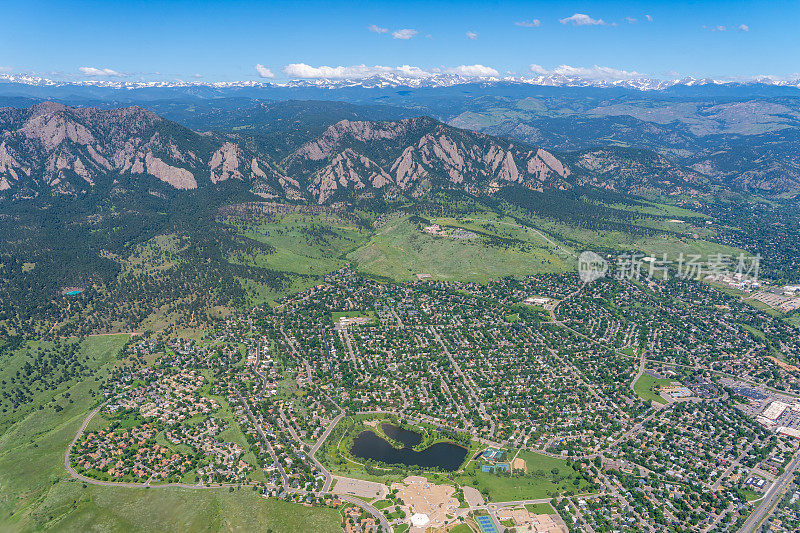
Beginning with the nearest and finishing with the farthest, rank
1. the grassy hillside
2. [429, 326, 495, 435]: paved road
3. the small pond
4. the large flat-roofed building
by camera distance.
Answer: the grassy hillside, the small pond, [429, 326, 495, 435]: paved road, the large flat-roofed building

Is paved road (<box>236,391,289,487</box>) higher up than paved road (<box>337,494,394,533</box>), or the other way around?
paved road (<box>236,391,289,487</box>)

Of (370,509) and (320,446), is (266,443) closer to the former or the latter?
(320,446)

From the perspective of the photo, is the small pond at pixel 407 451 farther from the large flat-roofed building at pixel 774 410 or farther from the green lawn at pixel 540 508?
the large flat-roofed building at pixel 774 410

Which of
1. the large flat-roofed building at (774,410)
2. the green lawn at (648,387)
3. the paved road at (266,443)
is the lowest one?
the paved road at (266,443)

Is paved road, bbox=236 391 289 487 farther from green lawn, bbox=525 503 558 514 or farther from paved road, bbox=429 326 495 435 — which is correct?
paved road, bbox=429 326 495 435

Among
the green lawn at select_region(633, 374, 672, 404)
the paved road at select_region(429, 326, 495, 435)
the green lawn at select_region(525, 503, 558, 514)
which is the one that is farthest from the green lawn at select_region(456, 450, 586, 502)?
the green lawn at select_region(633, 374, 672, 404)

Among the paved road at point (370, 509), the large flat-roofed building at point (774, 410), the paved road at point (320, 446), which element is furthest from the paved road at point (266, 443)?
the large flat-roofed building at point (774, 410)
